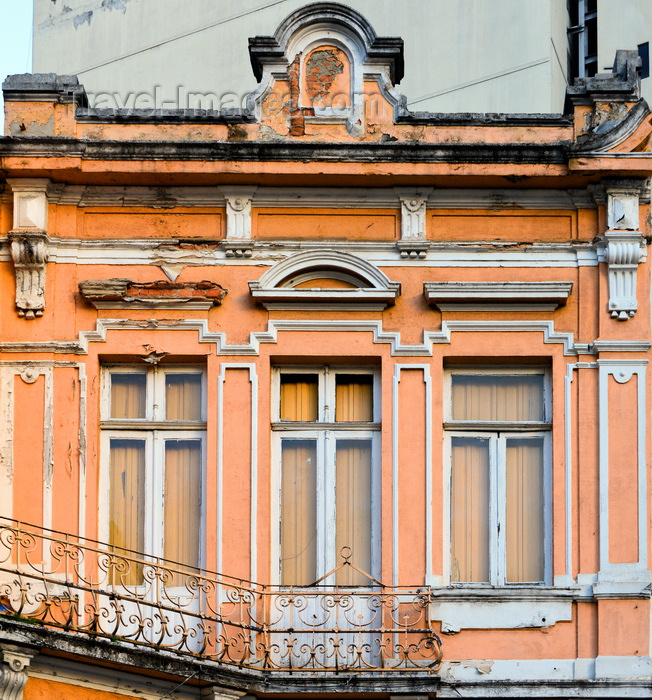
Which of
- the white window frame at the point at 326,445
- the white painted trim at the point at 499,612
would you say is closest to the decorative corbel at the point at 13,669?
the white window frame at the point at 326,445

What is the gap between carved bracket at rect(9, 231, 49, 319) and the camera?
559 inches

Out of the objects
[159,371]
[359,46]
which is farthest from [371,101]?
[159,371]

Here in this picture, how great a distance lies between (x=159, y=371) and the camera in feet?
Result: 47.5

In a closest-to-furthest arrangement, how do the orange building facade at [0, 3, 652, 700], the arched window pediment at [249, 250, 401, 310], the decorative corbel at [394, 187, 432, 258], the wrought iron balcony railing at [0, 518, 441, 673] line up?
the wrought iron balcony railing at [0, 518, 441, 673], the orange building facade at [0, 3, 652, 700], the arched window pediment at [249, 250, 401, 310], the decorative corbel at [394, 187, 432, 258]

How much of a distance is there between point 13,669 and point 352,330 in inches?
165

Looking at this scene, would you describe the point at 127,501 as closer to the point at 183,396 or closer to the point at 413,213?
the point at 183,396

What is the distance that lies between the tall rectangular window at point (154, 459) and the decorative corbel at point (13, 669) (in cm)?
172

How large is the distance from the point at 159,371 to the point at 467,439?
113 inches

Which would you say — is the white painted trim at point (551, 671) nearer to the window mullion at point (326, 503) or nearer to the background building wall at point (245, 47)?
the window mullion at point (326, 503)

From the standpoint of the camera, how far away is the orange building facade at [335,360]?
45.4ft

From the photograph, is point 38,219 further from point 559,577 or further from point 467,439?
point 559,577

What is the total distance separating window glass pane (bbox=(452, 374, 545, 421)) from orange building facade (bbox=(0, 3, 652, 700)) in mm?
21

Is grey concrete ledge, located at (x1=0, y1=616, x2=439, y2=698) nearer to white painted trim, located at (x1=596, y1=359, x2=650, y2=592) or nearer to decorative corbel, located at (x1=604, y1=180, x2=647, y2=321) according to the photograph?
white painted trim, located at (x1=596, y1=359, x2=650, y2=592)

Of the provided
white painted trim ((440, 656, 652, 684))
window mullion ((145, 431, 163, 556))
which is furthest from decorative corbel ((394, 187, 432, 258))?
white painted trim ((440, 656, 652, 684))
